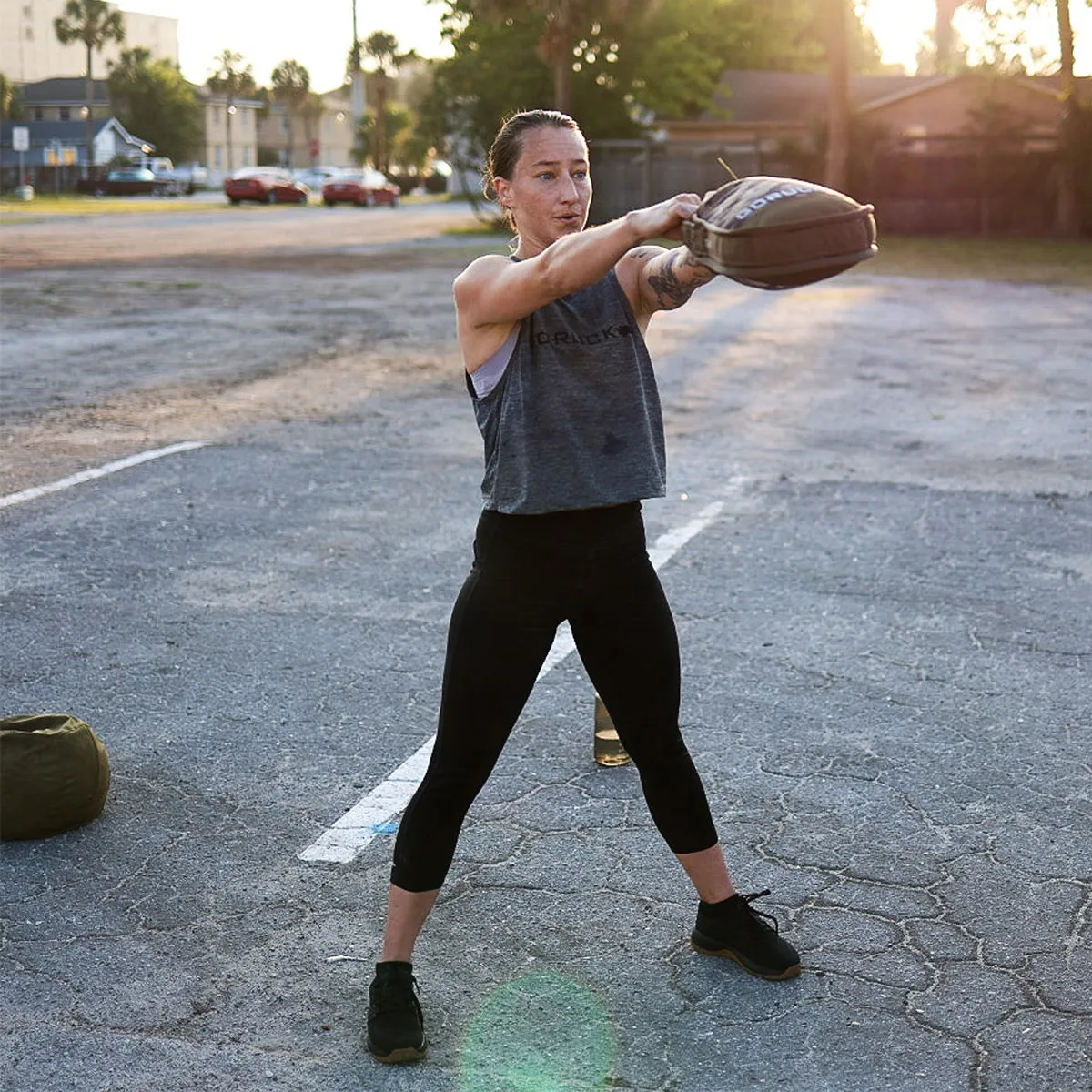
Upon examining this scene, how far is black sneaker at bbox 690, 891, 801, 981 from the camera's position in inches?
149

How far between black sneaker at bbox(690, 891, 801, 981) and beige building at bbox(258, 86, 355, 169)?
155 metres

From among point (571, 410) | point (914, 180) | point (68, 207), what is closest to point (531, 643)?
point (571, 410)

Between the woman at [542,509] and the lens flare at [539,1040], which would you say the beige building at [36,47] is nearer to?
the woman at [542,509]

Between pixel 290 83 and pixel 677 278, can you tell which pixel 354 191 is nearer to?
pixel 677 278

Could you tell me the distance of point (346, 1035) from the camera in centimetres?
356

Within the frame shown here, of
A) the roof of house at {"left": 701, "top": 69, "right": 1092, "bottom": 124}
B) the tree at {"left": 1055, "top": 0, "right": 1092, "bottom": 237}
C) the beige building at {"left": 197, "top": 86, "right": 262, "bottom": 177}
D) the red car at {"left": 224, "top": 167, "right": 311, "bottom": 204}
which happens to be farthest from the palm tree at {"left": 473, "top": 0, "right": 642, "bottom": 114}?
the beige building at {"left": 197, "top": 86, "right": 262, "bottom": 177}

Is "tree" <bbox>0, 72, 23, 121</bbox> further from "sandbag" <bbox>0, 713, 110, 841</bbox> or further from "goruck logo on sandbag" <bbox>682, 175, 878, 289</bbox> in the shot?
"goruck logo on sandbag" <bbox>682, 175, 878, 289</bbox>

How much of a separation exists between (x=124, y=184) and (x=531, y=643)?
78423 mm

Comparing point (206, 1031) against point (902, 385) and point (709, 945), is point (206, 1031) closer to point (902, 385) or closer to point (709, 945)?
point (709, 945)

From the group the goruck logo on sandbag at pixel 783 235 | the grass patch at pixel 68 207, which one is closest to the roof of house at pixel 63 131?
the grass patch at pixel 68 207

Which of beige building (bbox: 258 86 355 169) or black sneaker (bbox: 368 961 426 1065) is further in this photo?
beige building (bbox: 258 86 355 169)

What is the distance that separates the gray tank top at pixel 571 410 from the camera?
11.2ft

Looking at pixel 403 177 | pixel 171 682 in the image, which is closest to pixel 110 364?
pixel 171 682


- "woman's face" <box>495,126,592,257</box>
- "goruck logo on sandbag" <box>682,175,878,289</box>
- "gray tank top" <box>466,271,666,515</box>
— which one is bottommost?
"gray tank top" <box>466,271,666,515</box>
